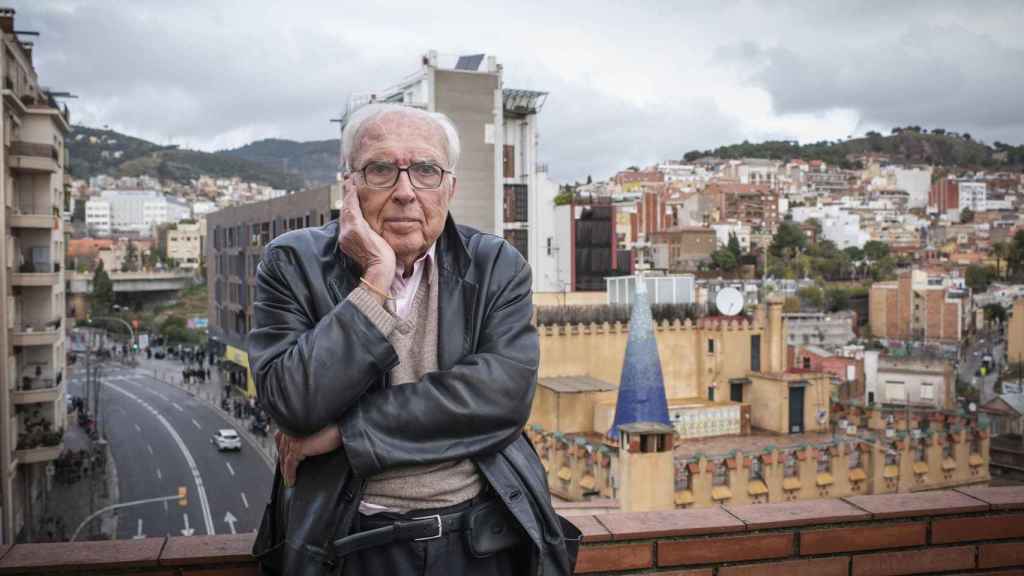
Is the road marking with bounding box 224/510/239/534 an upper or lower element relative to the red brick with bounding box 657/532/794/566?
lower

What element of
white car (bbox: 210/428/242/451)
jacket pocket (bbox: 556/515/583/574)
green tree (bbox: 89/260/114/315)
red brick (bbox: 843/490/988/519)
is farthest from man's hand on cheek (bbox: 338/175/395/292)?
green tree (bbox: 89/260/114/315)

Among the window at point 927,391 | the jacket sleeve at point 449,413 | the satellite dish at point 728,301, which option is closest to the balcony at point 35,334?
the satellite dish at point 728,301

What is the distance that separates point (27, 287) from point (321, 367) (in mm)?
18961

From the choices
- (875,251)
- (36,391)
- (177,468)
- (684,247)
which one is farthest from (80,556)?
(875,251)

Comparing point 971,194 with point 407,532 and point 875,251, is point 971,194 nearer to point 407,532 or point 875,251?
point 875,251

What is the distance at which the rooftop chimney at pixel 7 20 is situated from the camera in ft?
56.3

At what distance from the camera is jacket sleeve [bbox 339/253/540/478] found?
6.25 ft

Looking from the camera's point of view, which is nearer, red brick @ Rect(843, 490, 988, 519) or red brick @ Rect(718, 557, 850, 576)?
red brick @ Rect(718, 557, 850, 576)

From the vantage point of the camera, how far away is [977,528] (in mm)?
3201

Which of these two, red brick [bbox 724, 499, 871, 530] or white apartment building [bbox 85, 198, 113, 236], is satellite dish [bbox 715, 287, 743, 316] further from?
white apartment building [bbox 85, 198, 113, 236]

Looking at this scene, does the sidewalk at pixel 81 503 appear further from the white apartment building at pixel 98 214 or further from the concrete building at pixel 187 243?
the white apartment building at pixel 98 214

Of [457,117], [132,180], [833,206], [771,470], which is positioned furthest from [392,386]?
[132,180]

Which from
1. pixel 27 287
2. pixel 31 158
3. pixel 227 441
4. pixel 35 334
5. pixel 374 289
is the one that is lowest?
pixel 227 441

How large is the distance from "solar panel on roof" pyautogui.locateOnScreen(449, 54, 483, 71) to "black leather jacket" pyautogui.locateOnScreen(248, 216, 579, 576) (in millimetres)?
28187
